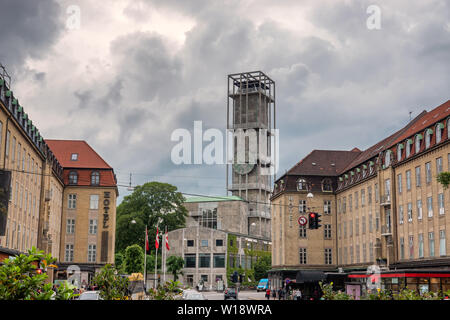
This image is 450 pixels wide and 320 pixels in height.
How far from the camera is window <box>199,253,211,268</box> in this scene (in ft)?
331

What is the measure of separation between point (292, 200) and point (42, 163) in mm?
36378

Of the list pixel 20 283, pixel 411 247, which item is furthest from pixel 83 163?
pixel 20 283

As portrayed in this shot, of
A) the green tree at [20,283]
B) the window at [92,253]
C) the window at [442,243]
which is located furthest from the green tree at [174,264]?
the green tree at [20,283]

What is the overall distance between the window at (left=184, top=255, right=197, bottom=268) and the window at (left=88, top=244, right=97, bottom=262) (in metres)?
27.4

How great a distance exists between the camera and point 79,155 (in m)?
80.2

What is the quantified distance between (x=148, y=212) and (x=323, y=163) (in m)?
30.7

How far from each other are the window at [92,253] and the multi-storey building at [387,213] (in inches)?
997

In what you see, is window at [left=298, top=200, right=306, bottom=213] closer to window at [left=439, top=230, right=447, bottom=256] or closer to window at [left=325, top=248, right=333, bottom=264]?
window at [left=325, top=248, right=333, bottom=264]

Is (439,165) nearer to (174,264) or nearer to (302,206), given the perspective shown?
(302,206)

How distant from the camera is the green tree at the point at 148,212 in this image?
9531 cm

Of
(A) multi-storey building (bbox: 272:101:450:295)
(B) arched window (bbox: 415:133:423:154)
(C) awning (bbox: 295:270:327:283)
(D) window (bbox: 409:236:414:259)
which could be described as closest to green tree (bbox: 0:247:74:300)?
(A) multi-storey building (bbox: 272:101:450:295)

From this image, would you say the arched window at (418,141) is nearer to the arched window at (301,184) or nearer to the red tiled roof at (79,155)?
the arched window at (301,184)

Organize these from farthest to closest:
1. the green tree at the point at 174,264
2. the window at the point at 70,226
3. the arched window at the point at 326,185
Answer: the green tree at the point at 174,264 < the arched window at the point at 326,185 < the window at the point at 70,226
